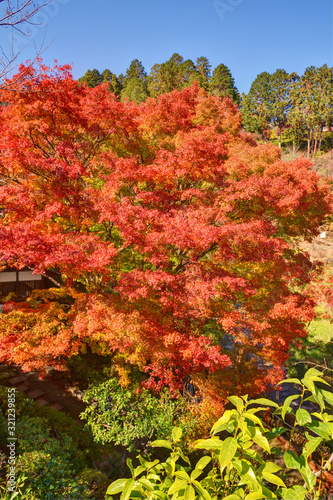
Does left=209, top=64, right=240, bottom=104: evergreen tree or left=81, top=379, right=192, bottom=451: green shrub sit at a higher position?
left=209, top=64, right=240, bottom=104: evergreen tree

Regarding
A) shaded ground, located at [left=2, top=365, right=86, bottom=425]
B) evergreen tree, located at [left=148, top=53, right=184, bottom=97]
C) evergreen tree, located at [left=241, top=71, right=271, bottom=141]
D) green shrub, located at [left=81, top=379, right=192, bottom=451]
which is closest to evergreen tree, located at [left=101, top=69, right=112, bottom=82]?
evergreen tree, located at [left=148, top=53, right=184, bottom=97]

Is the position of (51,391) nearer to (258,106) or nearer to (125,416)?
(125,416)

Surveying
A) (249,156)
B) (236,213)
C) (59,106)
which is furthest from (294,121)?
(59,106)

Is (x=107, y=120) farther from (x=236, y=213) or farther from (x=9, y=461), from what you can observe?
(x=9, y=461)

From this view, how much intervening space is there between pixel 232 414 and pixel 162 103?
→ 44.7 ft

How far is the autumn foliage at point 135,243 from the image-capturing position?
7.55m

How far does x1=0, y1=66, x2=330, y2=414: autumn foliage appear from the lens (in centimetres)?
755

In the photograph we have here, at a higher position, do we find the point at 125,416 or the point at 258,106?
the point at 258,106

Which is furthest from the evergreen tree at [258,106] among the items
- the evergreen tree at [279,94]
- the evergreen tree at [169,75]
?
the evergreen tree at [169,75]

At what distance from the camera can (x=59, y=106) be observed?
8.87 meters

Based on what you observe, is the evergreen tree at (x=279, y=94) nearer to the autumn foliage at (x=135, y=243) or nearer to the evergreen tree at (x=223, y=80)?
the evergreen tree at (x=223, y=80)

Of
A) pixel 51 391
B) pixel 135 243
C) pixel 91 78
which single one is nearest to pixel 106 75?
pixel 91 78

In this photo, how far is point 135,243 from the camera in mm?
7840

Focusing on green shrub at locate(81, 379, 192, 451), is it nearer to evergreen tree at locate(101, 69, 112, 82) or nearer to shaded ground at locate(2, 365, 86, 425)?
shaded ground at locate(2, 365, 86, 425)
